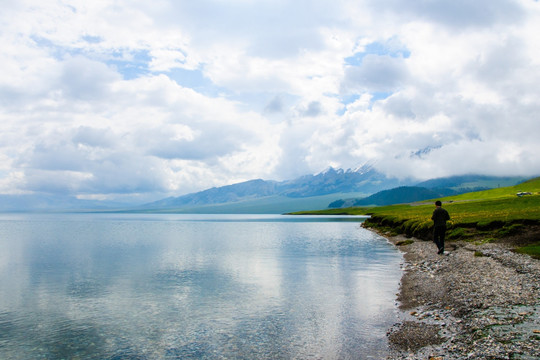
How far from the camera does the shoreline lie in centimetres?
1636

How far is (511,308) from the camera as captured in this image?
68.0 ft

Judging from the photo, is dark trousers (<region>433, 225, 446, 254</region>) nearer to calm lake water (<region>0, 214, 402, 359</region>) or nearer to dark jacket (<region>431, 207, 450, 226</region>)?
dark jacket (<region>431, 207, 450, 226</region>)

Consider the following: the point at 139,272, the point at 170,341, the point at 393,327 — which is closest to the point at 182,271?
the point at 139,272

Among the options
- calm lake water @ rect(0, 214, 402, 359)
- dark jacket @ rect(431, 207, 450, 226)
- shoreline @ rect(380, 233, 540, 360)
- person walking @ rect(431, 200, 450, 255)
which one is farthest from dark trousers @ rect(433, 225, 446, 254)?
shoreline @ rect(380, 233, 540, 360)

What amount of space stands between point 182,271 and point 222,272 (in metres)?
4.94

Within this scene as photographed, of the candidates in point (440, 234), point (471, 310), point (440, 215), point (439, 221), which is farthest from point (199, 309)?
point (440, 234)

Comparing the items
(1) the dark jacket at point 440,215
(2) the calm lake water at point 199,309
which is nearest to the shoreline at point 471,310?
(2) the calm lake water at point 199,309

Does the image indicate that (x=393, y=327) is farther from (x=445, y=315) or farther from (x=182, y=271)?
(x=182, y=271)

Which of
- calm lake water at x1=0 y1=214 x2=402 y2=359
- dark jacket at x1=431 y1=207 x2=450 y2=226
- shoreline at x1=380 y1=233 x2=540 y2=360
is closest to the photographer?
shoreline at x1=380 y1=233 x2=540 y2=360

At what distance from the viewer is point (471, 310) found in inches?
866

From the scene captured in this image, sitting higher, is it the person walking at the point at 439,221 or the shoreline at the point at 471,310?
the person walking at the point at 439,221

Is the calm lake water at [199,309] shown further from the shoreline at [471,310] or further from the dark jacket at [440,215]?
the dark jacket at [440,215]

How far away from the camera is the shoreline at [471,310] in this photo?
53.7 feet

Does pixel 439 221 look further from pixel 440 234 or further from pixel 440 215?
pixel 440 234
